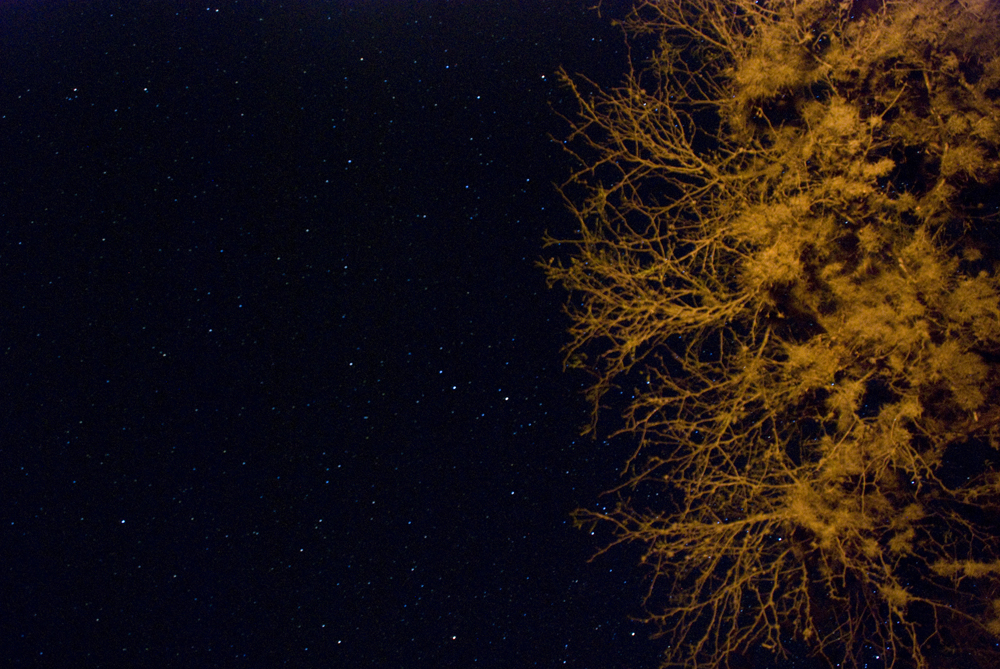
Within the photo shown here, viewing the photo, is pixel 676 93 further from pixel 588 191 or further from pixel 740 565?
pixel 740 565

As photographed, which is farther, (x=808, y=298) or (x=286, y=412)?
(x=286, y=412)

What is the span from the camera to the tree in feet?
6.81

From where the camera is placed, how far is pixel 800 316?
2.22 m

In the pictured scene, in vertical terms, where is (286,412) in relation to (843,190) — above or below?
above

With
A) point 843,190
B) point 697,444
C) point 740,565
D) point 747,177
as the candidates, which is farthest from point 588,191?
A: point 740,565

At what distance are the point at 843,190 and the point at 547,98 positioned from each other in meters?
1.14

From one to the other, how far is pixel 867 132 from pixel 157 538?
2982mm

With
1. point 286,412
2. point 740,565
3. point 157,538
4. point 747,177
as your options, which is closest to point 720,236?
point 747,177

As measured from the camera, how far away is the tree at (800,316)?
2.07 meters

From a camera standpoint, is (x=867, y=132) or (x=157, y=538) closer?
(x=867, y=132)

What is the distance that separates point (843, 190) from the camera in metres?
2.11

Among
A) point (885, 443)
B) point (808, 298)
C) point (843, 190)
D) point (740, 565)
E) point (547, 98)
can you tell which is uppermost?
point (547, 98)

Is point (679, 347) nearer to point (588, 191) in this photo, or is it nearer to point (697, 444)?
point (697, 444)

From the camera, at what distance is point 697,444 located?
2.33 m
